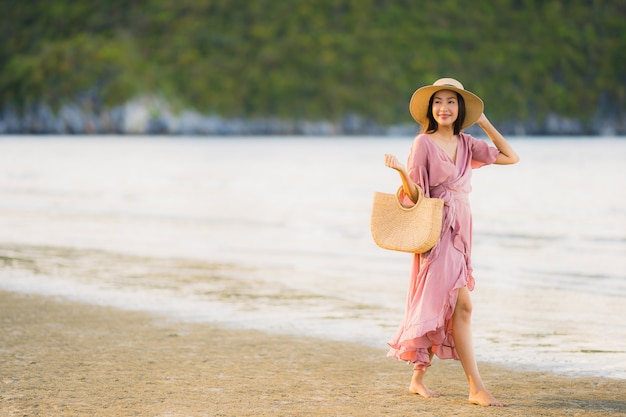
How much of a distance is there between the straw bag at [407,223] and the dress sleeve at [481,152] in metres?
0.43

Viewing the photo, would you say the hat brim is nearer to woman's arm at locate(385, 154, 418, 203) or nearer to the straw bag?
woman's arm at locate(385, 154, 418, 203)

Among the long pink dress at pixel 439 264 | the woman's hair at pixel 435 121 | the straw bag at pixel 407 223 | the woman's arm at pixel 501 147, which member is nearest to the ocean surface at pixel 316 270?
the long pink dress at pixel 439 264

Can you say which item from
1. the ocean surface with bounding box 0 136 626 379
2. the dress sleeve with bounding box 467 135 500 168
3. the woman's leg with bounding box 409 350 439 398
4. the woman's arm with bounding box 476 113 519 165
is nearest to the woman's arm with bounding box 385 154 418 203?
the dress sleeve with bounding box 467 135 500 168

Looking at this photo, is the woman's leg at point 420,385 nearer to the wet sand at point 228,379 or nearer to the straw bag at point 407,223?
the wet sand at point 228,379

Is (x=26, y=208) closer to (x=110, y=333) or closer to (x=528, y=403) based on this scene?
(x=110, y=333)

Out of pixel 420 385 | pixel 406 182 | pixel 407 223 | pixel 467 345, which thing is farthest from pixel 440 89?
pixel 420 385

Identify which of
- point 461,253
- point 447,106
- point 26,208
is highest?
point 447,106

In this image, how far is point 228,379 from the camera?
6074mm

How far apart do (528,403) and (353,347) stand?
1836 mm

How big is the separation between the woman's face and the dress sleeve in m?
0.15

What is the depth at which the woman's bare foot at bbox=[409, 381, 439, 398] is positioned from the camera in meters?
5.62

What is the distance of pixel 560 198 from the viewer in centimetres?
3139

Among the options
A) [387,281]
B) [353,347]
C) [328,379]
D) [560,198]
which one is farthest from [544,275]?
[560,198]

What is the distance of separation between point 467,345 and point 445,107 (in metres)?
1.20
